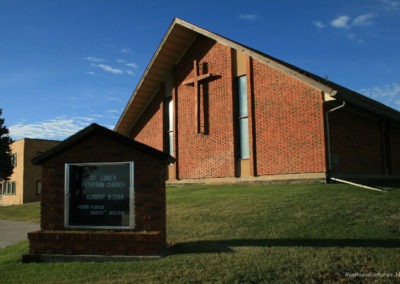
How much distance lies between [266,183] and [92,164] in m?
10.6

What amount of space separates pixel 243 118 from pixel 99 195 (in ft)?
39.0

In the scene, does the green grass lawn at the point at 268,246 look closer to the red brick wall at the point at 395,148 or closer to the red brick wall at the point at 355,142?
the red brick wall at the point at 355,142

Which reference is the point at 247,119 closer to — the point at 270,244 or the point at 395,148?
the point at 395,148

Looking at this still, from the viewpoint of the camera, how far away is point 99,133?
30.2ft

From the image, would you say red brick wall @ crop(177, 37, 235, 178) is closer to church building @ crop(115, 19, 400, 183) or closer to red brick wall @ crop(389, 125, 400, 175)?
church building @ crop(115, 19, 400, 183)

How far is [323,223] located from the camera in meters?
10.3

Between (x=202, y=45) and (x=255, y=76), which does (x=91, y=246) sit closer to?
(x=255, y=76)

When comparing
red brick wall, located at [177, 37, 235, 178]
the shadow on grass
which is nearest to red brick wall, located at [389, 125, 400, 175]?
red brick wall, located at [177, 37, 235, 178]

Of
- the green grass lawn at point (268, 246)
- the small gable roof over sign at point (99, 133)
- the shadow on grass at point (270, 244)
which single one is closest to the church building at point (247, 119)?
the green grass lawn at point (268, 246)

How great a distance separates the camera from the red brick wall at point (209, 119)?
2028 centimetres

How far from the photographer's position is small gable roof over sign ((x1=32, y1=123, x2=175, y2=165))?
28.8 ft

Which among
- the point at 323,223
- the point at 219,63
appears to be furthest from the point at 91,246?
the point at 219,63

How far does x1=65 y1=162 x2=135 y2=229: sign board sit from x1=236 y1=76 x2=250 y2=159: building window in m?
11.3

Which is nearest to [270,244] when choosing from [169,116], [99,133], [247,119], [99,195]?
[99,195]
